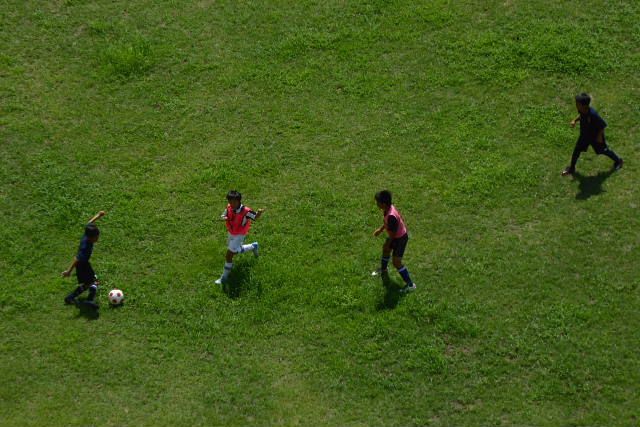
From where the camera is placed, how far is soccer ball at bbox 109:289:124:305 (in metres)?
14.3

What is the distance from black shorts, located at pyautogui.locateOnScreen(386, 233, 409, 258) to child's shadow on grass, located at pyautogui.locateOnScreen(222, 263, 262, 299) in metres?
2.91

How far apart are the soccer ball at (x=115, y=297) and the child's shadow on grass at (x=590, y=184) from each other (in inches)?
404

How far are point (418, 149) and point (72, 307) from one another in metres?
8.83

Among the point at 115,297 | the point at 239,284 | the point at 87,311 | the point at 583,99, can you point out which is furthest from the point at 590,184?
the point at 87,311

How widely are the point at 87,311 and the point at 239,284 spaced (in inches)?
125

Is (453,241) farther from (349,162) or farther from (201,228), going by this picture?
(201,228)

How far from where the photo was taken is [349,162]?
1711cm

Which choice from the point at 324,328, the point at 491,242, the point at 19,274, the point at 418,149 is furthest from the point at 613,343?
the point at 19,274

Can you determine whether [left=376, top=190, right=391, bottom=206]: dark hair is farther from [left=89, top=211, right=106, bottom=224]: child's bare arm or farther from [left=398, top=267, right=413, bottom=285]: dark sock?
[left=89, top=211, right=106, bottom=224]: child's bare arm

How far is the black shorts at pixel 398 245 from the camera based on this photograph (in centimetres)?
1387

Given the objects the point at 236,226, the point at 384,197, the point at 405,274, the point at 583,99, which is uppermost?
the point at 583,99

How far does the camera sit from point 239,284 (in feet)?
48.1

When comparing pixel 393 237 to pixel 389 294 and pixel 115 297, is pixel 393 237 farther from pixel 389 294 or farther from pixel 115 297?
pixel 115 297

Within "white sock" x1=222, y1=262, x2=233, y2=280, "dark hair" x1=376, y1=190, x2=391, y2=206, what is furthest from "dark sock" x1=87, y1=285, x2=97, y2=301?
"dark hair" x1=376, y1=190, x2=391, y2=206
